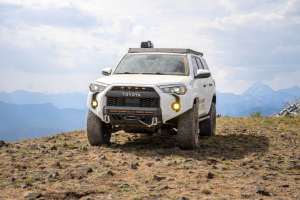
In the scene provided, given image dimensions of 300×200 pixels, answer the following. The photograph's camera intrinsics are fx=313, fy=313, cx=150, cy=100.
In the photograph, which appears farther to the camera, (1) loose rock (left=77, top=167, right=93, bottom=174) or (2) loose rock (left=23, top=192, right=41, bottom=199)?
(1) loose rock (left=77, top=167, right=93, bottom=174)

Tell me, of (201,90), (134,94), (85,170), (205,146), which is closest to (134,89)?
(134,94)

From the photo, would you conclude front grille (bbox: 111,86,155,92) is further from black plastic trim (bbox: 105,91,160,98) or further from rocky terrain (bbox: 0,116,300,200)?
rocky terrain (bbox: 0,116,300,200)

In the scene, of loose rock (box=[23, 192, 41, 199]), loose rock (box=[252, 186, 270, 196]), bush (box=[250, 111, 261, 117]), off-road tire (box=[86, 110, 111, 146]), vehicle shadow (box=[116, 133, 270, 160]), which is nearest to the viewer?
loose rock (box=[23, 192, 41, 199])

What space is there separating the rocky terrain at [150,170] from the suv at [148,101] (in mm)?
487

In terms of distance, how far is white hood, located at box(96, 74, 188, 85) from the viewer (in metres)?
6.51

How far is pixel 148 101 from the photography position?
648 centimetres

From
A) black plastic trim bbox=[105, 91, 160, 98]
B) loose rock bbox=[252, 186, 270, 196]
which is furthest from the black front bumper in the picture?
loose rock bbox=[252, 186, 270, 196]

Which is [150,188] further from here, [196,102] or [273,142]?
[273,142]

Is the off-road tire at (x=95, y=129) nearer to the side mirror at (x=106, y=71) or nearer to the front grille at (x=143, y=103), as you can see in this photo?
the front grille at (x=143, y=103)

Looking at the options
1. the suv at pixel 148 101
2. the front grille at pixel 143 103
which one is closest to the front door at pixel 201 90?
the suv at pixel 148 101

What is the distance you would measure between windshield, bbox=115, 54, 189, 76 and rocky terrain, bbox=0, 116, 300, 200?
1.82 metres

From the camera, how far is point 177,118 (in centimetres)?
677

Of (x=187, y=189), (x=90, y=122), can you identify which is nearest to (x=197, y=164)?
(x=187, y=189)

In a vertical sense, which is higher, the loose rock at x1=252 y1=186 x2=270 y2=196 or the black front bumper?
the black front bumper
